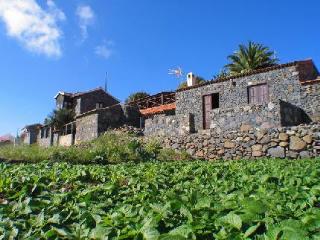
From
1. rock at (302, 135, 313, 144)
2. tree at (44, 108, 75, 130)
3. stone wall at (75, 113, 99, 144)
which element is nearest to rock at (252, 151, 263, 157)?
rock at (302, 135, 313, 144)

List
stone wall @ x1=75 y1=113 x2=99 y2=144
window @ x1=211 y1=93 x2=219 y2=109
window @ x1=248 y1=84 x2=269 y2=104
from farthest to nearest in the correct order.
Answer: stone wall @ x1=75 y1=113 x2=99 y2=144
window @ x1=211 y1=93 x2=219 y2=109
window @ x1=248 y1=84 x2=269 y2=104

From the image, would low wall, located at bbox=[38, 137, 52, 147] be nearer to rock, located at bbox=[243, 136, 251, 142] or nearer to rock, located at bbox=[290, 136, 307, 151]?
rock, located at bbox=[243, 136, 251, 142]

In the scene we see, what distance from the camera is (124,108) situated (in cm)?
3120

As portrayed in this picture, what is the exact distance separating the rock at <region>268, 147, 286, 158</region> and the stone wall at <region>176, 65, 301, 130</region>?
14.0 feet

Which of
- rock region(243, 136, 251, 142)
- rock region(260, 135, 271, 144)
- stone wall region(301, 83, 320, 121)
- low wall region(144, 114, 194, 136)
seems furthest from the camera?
low wall region(144, 114, 194, 136)

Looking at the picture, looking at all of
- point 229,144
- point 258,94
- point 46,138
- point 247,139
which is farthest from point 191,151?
point 46,138

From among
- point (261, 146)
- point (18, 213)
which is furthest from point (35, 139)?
point (18, 213)

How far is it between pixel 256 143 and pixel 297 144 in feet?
5.44

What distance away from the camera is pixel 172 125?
915 inches

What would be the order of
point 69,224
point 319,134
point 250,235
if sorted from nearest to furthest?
1. point 250,235
2. point 69,224
3. point 319,134

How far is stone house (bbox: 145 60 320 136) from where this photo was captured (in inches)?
733

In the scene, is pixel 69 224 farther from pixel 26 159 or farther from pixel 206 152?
pixel 206 152

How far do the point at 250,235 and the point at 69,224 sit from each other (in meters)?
1.84

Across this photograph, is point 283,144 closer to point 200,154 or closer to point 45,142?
point 200,154
